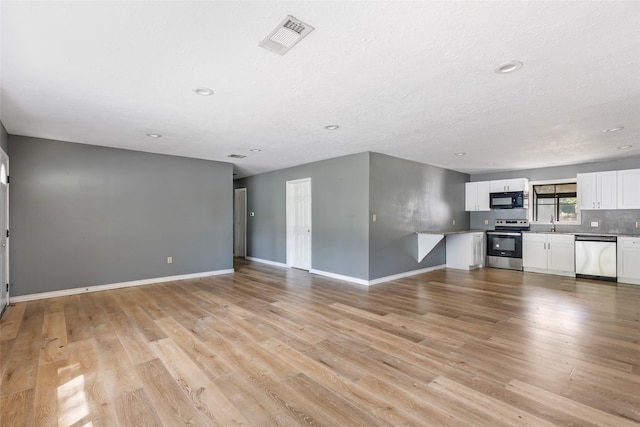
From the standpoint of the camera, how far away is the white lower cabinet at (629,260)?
17.7ft

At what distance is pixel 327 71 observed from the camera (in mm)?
2455

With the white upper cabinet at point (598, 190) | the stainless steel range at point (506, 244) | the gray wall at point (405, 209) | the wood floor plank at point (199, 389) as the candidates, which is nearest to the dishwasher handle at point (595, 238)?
the white upper cabinet at point (598, 190)

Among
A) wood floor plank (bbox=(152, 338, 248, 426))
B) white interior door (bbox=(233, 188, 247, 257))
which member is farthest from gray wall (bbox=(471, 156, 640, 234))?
wood floor plank (bbox=(152, 338, 248, 426))

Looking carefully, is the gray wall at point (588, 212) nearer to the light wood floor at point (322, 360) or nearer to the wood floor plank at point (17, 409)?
the light wood floor at point (322, 360)

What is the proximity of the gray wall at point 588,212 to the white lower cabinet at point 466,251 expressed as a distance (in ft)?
3.27

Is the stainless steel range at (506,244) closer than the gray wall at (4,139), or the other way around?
the gray wall at (4,139)

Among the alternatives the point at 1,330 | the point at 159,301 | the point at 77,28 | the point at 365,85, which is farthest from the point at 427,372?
the point at 1,330

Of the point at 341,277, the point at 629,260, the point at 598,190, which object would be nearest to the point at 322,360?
the point at 341,277

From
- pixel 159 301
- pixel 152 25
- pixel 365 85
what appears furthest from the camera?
pixel 159 301

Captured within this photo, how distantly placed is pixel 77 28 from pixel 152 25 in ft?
1.57

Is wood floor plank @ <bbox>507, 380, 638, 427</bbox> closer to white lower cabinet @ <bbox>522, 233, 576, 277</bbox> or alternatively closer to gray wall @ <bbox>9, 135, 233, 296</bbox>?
white lower cabinet @ <bbox>522, 233, 576, 277</bbox>

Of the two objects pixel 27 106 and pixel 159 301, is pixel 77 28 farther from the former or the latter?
pixel 159 301

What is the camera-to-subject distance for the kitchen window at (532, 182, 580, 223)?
A: 263 inches

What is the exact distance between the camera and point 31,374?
2361 mm
